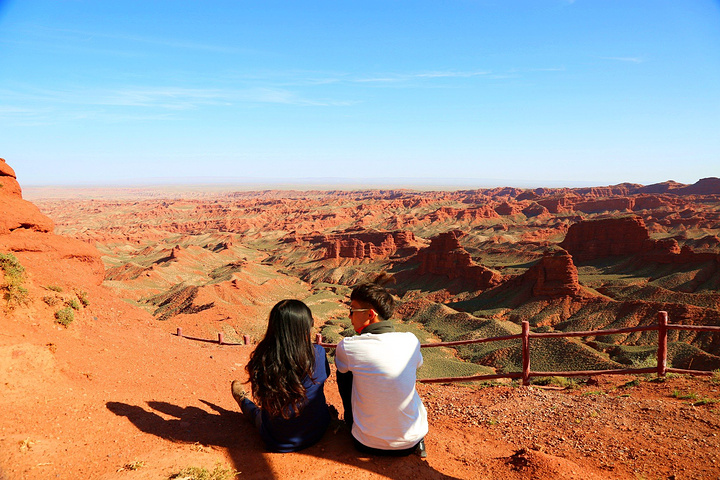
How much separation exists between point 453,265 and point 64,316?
158 ft

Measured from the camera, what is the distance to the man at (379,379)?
3750mm

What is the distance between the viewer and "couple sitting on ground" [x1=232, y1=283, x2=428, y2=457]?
3.78 m

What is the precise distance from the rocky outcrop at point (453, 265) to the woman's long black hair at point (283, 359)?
45278mm

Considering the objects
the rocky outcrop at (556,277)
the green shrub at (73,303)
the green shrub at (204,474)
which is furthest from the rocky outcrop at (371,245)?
the green shrub at (204,474)

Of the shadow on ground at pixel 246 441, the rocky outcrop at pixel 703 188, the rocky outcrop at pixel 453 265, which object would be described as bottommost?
the rocky outcrop at pixel 453 265

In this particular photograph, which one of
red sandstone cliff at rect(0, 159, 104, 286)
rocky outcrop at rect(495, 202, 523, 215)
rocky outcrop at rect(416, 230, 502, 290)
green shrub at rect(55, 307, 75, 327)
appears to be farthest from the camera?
rocky outcrop at rect(495, 202, 523, 215)

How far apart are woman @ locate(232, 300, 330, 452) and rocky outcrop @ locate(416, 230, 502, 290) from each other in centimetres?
4495

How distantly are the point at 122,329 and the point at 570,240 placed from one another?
206 ft

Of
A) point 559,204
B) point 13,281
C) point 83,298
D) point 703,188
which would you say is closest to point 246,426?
point 13,281

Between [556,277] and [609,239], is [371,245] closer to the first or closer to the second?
[609,239]

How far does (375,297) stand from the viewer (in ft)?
13.2

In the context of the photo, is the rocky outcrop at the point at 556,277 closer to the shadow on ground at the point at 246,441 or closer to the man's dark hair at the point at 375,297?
the shadow on ground at the point at 246,441

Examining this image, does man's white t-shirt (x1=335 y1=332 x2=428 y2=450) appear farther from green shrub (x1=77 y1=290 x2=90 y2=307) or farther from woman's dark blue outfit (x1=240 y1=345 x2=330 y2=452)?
green shrub (x1=77 y1=290 x2=90 y2=307)

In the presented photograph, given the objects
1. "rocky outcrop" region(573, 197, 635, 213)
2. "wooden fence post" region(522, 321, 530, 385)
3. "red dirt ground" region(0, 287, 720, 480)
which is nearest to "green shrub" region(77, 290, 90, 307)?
"red dirt ground" region(0, 287, 720, 480)
